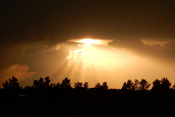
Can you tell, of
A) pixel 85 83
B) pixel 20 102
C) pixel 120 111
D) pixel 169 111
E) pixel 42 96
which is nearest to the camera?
pixel 120 111

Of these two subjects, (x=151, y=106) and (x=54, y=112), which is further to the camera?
(x=151, y=106)

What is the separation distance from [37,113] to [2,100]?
640 inches

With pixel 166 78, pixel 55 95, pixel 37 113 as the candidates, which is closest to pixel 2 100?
pixel 37 113

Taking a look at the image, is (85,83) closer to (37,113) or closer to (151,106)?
(151,106)

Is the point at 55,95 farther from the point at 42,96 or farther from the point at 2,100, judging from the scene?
the point at 2,100

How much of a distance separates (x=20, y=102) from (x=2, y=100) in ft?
15.4

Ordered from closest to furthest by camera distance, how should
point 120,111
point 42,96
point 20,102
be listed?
point 120,111 → point 20,102 → point 42,96

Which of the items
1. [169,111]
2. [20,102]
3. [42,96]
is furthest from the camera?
[42,96]

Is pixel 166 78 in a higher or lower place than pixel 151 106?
higher

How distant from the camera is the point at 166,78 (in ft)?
457

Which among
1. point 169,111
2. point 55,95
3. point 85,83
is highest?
point 85,83

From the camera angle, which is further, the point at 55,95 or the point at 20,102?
the point at 55,95

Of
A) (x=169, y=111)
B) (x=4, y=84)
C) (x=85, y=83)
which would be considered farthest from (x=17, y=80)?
(x=169, y=111)

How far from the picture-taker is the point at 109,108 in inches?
2381
